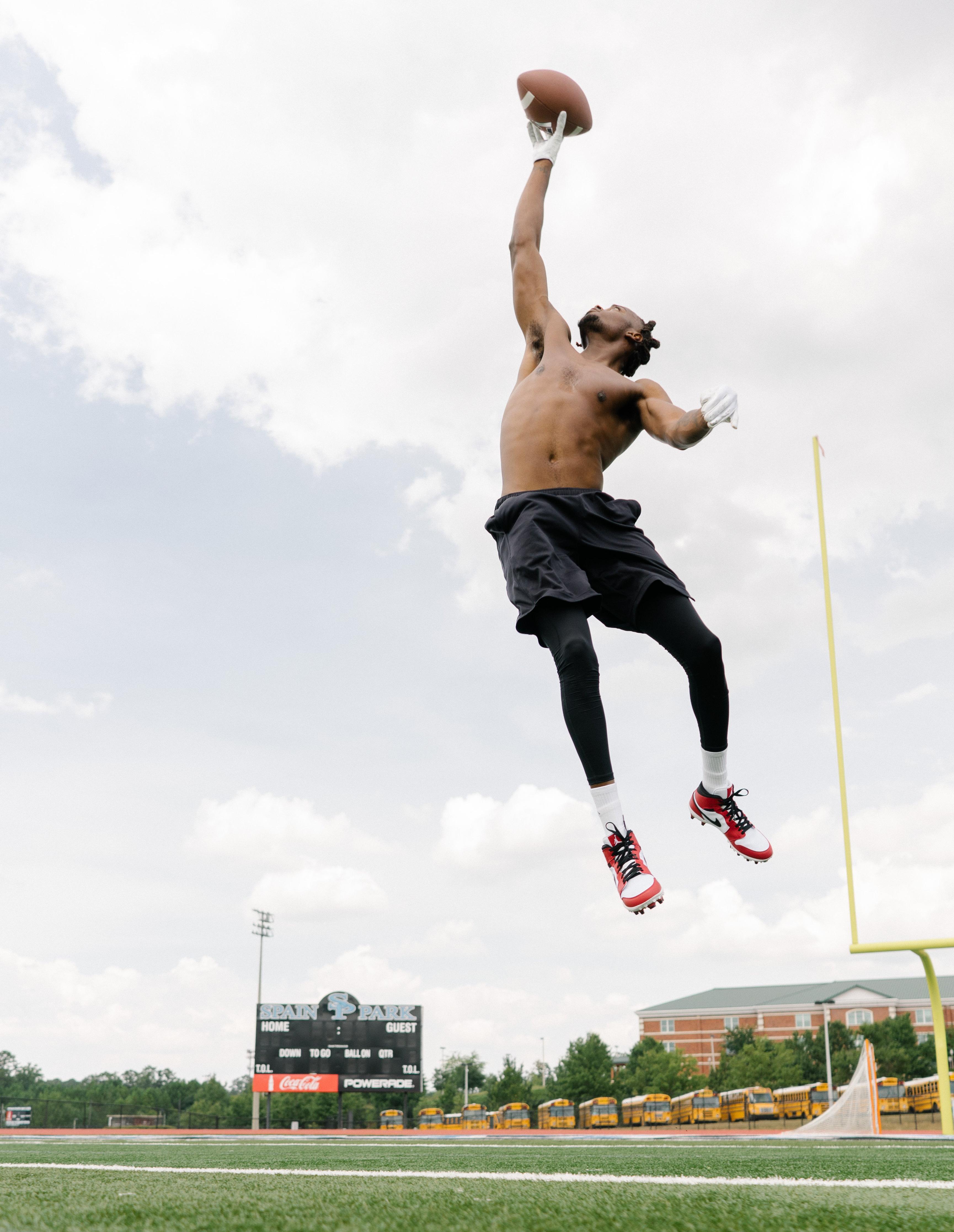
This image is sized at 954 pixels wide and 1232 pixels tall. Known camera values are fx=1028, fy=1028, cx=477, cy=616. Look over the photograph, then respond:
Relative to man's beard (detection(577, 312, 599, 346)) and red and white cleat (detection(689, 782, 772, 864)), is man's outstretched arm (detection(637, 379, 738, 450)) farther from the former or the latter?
red and white cleat (detection(689, 782, 772, 864))

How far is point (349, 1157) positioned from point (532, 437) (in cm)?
258

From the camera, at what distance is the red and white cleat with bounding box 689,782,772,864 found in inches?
153

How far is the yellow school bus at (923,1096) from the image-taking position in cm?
4178

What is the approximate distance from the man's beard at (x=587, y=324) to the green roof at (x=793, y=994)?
90460 millimetres

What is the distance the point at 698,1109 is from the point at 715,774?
53665 mm

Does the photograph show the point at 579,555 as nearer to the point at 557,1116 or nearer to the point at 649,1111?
the point at 557,1116

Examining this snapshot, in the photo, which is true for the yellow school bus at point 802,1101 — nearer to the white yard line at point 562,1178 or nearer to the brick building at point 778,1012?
the brick building at point 778,1012

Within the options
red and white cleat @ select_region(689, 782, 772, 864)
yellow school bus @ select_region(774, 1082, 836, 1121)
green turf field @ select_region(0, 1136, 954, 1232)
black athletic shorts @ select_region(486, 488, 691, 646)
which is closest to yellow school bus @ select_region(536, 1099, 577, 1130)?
yellow school bus @ select_region(774, 1082, 836, 1121)

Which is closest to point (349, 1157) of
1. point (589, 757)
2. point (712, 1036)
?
point (589, 757)

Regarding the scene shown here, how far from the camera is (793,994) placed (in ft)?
301

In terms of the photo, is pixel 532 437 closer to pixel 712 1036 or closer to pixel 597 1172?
pixel 597 1172

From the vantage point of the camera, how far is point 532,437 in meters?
3.75

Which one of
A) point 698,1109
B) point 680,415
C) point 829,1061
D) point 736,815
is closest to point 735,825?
point 736,815

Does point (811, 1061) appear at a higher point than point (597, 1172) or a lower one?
lower
